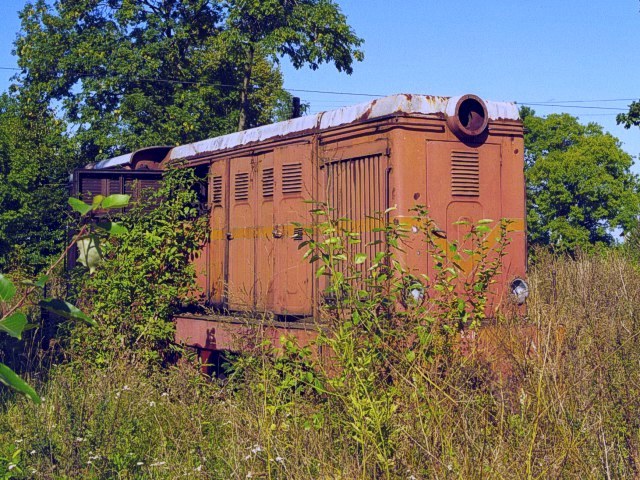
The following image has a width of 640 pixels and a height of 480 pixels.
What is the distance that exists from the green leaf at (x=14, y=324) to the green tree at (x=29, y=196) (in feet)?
55.7

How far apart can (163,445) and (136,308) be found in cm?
360

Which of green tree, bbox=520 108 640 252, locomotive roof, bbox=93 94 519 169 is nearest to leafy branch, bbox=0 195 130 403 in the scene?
locomotive roof, bbox=93 94 519 169

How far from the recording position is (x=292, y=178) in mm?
7809

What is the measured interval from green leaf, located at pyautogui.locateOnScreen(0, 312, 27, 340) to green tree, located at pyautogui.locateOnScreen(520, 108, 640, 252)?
143 feet

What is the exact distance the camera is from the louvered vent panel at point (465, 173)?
22.6 feet

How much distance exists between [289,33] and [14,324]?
75.1 feet

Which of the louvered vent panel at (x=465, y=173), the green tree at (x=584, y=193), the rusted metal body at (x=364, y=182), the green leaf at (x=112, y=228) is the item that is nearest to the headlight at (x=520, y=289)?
the rusted metal body at (x=364, y=182)

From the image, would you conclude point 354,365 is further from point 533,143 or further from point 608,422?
point 533,143

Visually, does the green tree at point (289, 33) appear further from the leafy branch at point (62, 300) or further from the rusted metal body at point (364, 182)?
the leafy branch at point (62, 300)

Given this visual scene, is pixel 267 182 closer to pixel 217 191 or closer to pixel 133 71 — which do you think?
pixel 217 191

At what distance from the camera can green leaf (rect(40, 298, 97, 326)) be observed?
1.94 meters

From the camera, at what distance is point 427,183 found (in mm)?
6746

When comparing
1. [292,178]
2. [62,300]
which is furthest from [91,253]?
[292,178]

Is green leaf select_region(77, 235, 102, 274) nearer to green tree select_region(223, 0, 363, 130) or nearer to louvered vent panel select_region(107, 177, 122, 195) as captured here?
louvered vent panel select_region(107, 177, 122, 195)
